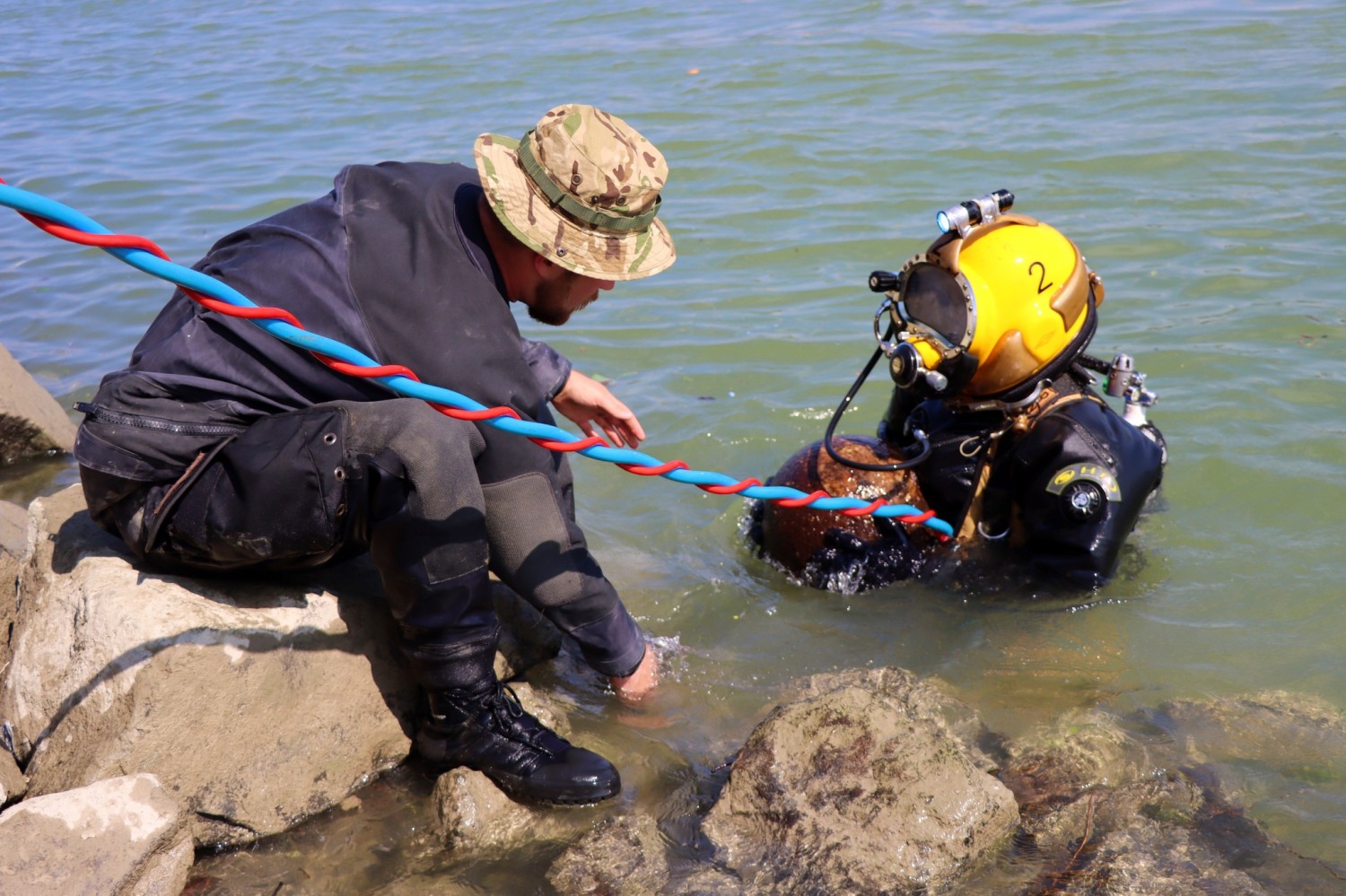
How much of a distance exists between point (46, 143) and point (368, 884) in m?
9.89

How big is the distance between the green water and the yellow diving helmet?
86 centimetres

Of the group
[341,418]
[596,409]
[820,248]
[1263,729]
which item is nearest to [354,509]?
[341,418]

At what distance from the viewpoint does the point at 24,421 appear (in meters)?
4.96

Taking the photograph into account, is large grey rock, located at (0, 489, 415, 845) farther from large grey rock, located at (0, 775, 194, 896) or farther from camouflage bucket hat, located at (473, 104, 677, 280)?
camouflage bucket hat, located at (473, 104, 677, 280)

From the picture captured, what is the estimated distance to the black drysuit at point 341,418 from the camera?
2.69 m

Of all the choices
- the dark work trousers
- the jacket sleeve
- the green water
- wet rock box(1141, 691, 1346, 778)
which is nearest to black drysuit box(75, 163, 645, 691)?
the dark work trousers

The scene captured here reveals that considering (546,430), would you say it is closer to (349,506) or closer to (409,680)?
(349,506)

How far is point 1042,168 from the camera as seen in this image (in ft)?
24.4

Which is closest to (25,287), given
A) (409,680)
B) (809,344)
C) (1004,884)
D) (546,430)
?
(809,344)

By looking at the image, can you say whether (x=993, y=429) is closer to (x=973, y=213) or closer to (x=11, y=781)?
(x=973, y=213)

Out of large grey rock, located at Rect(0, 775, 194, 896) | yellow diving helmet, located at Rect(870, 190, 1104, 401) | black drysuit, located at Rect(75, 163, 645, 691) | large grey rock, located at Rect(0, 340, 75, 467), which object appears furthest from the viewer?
large grey rock, located at Rect(0, 340, 75, 467)

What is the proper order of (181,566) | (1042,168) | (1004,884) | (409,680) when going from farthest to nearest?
(1042,168) < (409,680) < (181,566) < (1004,884)

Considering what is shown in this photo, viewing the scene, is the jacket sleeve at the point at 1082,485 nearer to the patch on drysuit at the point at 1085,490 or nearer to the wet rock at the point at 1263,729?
the patch on drysuit at the point at 1085,490

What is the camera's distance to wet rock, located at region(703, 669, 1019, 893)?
8.48 feet
